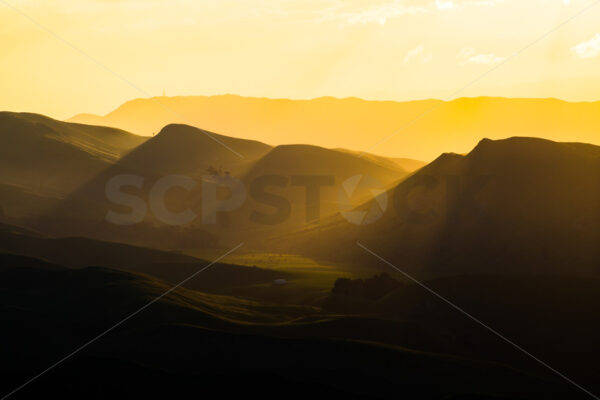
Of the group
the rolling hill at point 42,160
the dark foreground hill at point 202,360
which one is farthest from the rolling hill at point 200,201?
the dark foreground hill at point 202,360

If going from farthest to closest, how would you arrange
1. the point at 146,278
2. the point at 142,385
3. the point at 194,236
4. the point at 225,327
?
the point at 194,236
the point at 146,278
the point at 225,327
the point at 142,385

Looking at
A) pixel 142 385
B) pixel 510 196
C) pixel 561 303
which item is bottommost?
pixel 142 385

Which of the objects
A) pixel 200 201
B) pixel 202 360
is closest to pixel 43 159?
pixel 200 201

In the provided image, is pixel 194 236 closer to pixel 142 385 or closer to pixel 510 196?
pixel 510 196

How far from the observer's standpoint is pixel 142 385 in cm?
3438

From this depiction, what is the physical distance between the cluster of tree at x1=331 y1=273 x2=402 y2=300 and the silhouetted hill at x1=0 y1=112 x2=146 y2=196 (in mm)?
110266

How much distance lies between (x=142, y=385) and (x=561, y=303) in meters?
37.6

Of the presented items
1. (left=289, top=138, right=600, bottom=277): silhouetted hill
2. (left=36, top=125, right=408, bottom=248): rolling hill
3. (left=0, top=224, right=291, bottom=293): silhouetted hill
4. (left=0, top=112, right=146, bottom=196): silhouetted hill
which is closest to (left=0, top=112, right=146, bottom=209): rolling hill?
(left=0, top=112, right=146, bottom=196): silhouetted hill

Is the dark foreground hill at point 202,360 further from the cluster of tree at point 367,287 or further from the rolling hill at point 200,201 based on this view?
the rolling hill at point 200,201

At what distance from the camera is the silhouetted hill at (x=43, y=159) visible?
16025 cm

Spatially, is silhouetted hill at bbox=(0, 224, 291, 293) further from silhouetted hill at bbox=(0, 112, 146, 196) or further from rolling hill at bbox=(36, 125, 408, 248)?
silhouetted hill at bbox=(0, 112, 146, 196)

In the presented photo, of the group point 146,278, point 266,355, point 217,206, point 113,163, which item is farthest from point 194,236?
point 113,163

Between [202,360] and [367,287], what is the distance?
1101 inches

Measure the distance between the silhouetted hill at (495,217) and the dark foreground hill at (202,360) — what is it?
123ft
